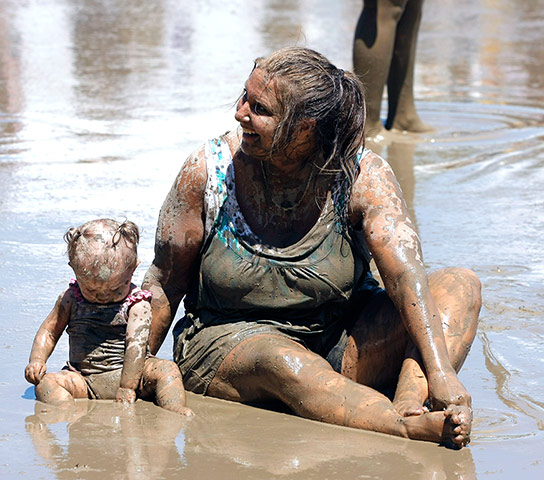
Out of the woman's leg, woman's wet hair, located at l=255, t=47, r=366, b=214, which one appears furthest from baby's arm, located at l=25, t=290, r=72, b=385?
woman's wet hair, located at l=255, t=47, r=366, b=214

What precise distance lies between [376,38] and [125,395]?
432 centimetres

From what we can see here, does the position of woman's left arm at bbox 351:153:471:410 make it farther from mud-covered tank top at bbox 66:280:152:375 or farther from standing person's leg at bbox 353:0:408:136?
standing person's leg at bbox 353:0:408:136

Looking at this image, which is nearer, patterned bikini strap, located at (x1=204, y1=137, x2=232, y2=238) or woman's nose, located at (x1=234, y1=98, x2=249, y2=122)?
woman's nose, located at (x1=234, y1=98, x2=249, y2=122)

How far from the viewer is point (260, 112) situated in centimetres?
348

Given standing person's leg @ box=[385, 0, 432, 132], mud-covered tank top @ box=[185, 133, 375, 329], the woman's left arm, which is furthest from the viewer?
standing person's leg @ box=[385, 0, 432, 132]

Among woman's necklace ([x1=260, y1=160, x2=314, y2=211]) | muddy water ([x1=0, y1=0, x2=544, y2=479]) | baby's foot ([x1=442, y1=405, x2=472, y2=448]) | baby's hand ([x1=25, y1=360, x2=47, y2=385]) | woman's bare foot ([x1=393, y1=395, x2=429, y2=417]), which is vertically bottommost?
muddy water ([x1=0, y1=0, x2=544, y2=479])

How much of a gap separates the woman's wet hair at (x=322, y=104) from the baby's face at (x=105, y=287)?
626 mm

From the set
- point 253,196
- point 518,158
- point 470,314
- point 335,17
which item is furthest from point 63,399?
point 335,17

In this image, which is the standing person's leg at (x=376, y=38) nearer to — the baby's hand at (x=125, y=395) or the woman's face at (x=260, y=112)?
the woman's face at (x=260, y=112)

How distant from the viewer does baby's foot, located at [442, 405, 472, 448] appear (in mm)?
3049

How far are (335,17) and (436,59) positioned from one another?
3.76m

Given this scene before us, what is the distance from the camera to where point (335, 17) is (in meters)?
14.9

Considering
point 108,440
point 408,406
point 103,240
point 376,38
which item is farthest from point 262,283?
point 376,38

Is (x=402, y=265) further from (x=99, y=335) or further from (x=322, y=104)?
(x=99, y=335)
